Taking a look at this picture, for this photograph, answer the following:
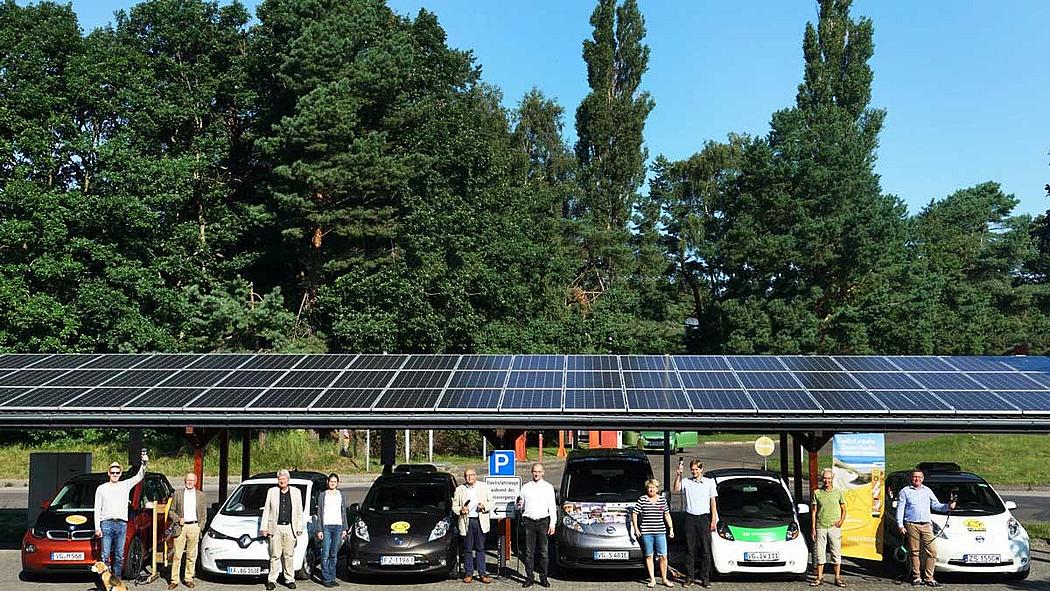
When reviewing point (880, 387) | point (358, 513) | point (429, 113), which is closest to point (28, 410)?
point (358, 513)

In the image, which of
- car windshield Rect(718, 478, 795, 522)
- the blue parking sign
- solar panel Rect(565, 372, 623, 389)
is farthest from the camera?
solar panel Rect(565, 372, 623, 389)

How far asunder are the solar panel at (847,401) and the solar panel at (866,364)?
253 centimetres

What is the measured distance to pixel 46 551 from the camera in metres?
15.7

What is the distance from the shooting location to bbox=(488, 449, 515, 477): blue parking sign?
17078 mm

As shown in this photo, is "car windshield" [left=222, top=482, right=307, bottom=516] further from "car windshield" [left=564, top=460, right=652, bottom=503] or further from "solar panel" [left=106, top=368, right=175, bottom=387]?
"car windshield" [left=564, top=460, right=652, bottom=503]

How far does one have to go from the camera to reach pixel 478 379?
62.3ft

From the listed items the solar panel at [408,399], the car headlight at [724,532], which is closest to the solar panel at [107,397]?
the solar panel at [408,399]

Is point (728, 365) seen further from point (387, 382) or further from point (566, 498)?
point (387, 382)

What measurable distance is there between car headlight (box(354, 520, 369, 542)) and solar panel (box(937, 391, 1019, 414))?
10185 mm

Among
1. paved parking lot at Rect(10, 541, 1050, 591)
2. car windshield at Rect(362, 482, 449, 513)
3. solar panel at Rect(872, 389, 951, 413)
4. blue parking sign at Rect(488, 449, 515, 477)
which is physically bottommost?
paved parking lot at Rect(10, 541, 1050, 591)

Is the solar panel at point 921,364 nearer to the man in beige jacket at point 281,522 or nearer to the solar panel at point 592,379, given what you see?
the solar panel at point 592,379

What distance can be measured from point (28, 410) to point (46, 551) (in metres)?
2.51

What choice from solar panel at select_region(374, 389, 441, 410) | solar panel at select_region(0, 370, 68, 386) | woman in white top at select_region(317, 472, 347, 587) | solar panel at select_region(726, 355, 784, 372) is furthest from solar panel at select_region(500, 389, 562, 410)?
solar panel at select_region(0, 370, 68, 386)

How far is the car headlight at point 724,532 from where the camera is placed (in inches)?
610
